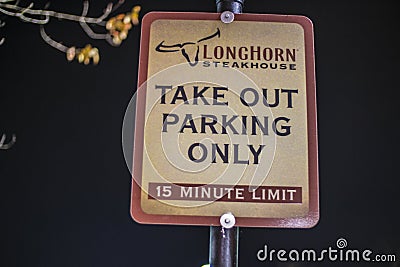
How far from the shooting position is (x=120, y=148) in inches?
105

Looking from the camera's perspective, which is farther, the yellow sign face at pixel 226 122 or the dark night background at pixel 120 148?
the dark night background at pixel 120 148

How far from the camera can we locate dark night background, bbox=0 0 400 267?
253 cm

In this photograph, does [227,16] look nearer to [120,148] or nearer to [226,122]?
[226,122]

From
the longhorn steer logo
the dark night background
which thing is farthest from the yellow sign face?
the dark night background

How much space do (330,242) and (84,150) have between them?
1.17m

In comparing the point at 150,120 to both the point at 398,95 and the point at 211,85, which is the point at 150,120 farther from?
the point at 398,95

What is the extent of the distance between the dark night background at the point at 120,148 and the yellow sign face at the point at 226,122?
1.94 meters

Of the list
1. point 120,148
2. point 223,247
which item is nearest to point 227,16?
point 223,247

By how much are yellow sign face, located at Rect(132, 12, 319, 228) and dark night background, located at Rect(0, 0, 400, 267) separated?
1941 millimetres

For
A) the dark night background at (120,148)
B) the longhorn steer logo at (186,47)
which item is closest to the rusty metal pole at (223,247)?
the longhorn steer logo at (186,47)

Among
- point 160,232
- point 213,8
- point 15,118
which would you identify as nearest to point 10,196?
point 15,118

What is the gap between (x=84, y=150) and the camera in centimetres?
264

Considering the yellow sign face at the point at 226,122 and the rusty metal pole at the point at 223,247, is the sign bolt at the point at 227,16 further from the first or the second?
the rusty metal pole at the point at 223,247

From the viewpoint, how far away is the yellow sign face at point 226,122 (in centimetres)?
60
